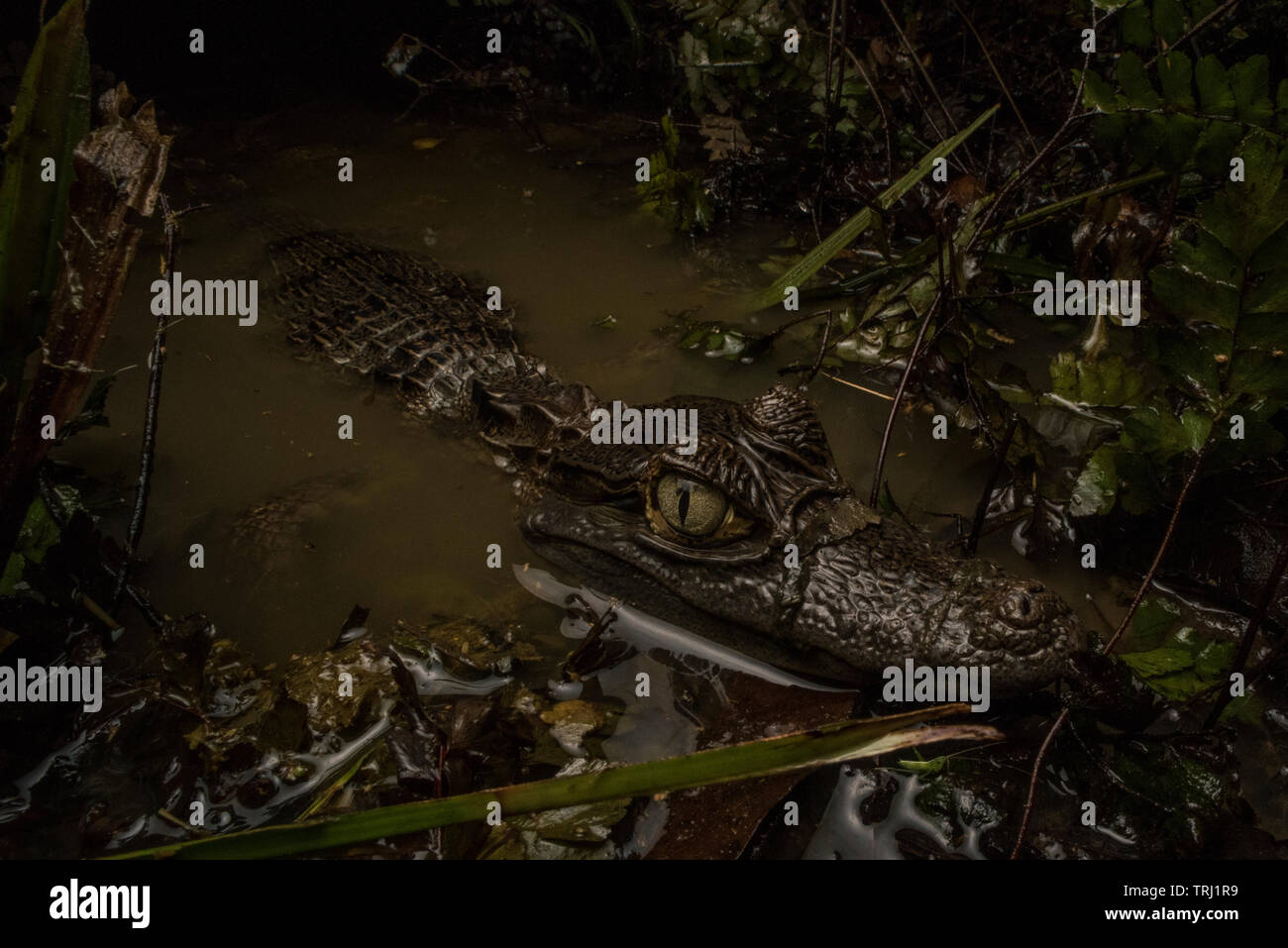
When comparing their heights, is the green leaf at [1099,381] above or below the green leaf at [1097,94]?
below

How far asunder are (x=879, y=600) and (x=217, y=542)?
7.35 feet

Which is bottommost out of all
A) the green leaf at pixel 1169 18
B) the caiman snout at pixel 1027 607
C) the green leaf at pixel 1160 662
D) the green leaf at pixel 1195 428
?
the green leaf at pixel 1160 662

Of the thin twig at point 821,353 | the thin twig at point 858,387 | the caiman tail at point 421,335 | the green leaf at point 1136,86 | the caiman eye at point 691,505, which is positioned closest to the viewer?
the caiman eye at point 691,505

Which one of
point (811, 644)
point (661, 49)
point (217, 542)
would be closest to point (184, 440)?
point (217, 542)

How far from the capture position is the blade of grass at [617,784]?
1562 mm

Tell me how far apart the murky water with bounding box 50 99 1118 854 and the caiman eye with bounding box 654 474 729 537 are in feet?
1.67

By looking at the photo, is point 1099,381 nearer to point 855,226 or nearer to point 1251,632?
point 1251,632

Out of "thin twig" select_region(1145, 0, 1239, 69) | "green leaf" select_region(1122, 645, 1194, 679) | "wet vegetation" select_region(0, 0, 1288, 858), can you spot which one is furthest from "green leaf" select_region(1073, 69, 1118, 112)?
"green leaf" select_region(1122, 645, 1194, 679)

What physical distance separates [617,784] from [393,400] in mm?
2581

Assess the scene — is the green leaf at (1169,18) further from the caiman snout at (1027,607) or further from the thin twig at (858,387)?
the caiman snout at (1027,607)

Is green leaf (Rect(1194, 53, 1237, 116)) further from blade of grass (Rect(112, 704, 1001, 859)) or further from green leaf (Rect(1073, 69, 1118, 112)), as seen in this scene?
blade of grass (Rect(112, 704, 1001, 859))

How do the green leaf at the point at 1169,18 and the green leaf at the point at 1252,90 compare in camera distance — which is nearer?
the green leaf at the point at 1252,90

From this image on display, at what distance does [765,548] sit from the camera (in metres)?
2.46

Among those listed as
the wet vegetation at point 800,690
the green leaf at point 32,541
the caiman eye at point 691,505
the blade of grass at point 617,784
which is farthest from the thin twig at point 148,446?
the caiman eye at point 691,505
